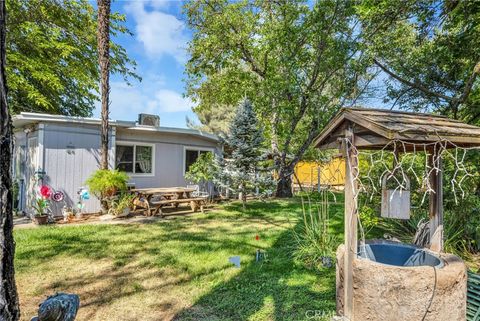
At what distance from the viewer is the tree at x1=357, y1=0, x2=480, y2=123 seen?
6.02 meters

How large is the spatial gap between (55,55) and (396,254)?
49.0 feet

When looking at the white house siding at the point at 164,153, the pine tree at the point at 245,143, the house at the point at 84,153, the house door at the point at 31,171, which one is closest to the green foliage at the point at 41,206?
the house at the point at 84,153

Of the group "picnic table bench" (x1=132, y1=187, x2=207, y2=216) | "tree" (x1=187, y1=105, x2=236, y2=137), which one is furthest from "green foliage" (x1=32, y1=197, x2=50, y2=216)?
"tree" (x1=187, y1=105, x2=236, y2=137)

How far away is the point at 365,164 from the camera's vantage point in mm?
7930

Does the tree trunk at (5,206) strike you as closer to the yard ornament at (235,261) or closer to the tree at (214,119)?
the yard ornament at (235,261)

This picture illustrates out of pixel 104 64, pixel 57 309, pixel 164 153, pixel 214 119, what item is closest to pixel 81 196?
pixel 164 153

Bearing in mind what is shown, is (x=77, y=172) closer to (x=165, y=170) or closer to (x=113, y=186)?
(x=113, y=186)

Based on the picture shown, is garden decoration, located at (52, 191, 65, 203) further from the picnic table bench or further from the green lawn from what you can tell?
the picnic table bench

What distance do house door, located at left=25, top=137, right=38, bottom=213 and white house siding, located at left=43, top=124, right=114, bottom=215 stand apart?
448 mm

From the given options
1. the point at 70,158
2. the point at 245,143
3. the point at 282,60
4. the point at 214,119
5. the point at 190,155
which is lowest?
the point at 70,158

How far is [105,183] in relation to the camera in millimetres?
8031

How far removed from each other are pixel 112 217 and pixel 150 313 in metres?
5.53

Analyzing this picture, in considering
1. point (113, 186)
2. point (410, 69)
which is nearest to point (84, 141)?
point (113, 186)

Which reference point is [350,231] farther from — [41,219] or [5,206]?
[41,219]
